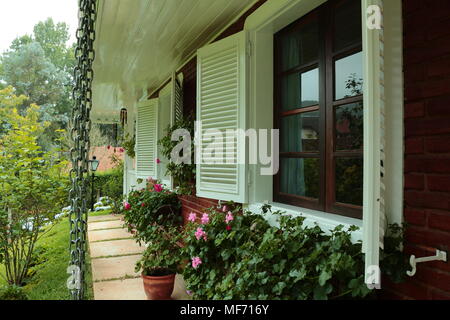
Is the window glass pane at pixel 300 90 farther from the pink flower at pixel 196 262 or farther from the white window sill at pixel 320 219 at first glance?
the pink flower at pixel 196 262

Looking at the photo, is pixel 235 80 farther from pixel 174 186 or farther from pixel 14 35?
pixel 14 35

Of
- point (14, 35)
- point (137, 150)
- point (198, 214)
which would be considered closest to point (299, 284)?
point (198, 214)

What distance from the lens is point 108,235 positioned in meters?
5.88

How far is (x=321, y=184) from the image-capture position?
2.20m

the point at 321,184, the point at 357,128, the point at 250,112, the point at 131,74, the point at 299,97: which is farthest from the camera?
the point at 131,74

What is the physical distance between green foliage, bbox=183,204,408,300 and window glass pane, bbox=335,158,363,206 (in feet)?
0.84

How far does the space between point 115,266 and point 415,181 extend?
3681 millimetres

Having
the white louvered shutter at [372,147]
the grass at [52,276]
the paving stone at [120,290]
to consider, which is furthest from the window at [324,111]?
the grass at [52,276]

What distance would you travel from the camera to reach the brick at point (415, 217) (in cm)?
144

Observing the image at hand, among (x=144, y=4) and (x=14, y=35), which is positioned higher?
(x=14, y=35)

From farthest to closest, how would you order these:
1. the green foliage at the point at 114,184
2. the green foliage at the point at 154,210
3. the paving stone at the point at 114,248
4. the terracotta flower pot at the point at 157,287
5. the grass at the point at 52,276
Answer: the green foliage at the point at 114,184, the paving stone at the point at 114,248, the green foliage at the point at 154,210, the grass at the point at 52,276, the terracotta flower pot at the point at 157,287

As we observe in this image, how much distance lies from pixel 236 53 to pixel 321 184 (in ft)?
4.46

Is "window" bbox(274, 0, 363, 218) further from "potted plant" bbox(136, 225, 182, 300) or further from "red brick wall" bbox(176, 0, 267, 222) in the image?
"potted plant" bbox(136, 225, 182, 300)

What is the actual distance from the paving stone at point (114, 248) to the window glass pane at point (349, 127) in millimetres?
3636
